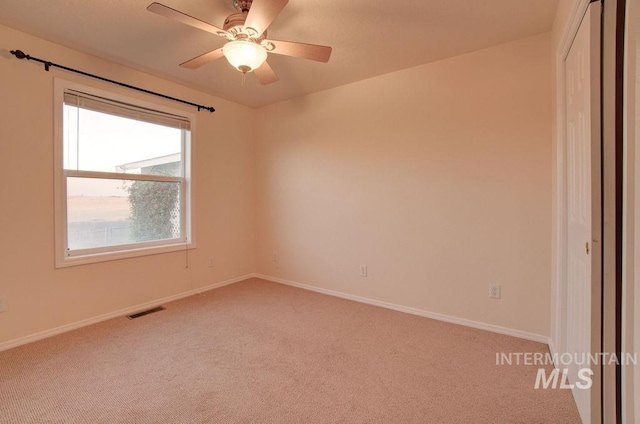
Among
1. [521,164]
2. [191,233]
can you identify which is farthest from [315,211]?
[521,164]

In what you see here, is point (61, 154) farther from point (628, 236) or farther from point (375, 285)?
Result: point (628, 236)

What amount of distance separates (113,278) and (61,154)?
124 centimetres

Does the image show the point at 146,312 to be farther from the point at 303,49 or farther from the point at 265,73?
the point at 303,49

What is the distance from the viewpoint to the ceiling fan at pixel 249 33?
1.56m

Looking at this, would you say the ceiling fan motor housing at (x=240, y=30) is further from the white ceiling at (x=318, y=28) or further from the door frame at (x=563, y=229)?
the door frame at (x=563, y=229)

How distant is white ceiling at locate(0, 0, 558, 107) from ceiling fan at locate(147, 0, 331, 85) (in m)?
0.31

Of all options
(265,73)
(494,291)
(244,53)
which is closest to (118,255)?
(265,73)

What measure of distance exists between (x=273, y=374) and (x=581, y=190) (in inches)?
83.5

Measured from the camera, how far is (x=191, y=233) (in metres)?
3.58

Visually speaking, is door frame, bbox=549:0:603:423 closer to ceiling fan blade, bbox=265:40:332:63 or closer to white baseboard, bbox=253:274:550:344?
white baseboard, bbox=253:274:550:344

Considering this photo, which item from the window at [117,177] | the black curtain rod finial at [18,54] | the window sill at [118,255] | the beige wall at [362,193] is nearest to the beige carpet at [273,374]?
the beige wall at [362,193]

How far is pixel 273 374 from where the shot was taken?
1.96 metres

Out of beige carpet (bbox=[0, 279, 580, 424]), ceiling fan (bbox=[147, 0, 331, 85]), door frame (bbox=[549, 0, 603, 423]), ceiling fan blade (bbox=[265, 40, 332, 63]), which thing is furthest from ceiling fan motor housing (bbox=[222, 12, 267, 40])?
beige carpet (bbox=[0, 279, 580, 424])

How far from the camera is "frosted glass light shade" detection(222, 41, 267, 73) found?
1732mm
